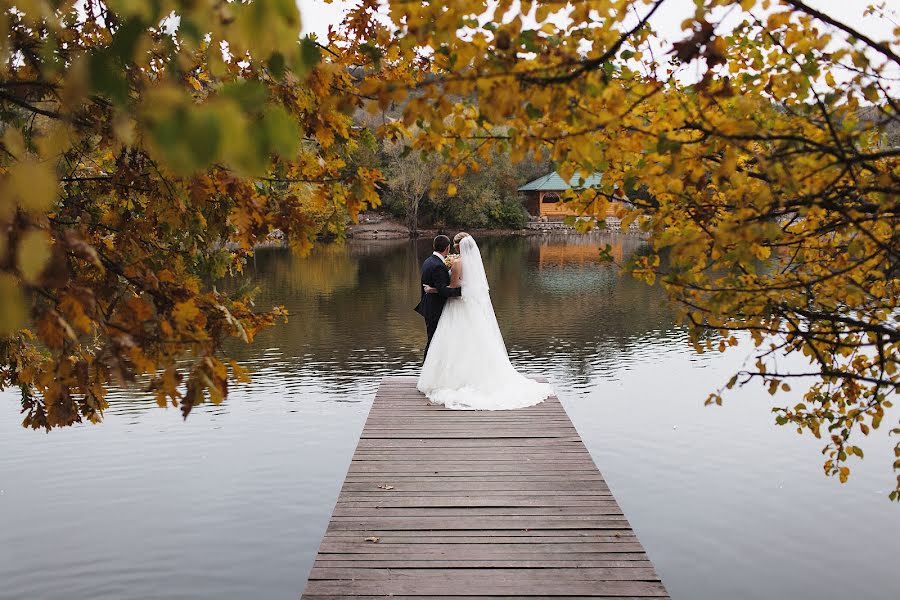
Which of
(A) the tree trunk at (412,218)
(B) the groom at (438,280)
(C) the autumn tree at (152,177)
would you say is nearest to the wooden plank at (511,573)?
(C) the autumn tree at (152,177)

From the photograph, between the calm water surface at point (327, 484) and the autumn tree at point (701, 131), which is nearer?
the autumn tree at point (701, 131)

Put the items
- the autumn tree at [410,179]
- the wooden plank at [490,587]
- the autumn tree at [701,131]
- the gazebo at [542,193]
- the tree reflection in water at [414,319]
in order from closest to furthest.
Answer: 1. the autumn tree at [701,131]
2. the wooden plank at [490,587]
3. the tree reflection in water at [414,319]
4. the autumn tree at [410,179]
5. the gazebo at [542,193]

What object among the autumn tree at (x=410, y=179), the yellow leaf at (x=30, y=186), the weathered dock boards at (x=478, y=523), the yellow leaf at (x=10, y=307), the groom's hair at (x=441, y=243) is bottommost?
the weathered dock boards at (x=478, y=523)

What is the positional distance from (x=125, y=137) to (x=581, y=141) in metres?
1.17

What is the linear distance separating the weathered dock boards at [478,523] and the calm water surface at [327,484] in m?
1.41

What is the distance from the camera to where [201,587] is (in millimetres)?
6832

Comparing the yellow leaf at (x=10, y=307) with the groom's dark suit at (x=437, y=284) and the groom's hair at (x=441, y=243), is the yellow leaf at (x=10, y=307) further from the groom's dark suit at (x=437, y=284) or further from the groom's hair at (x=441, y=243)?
the groom's hair at (x=441, y=243)

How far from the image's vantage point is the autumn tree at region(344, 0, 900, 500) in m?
2.17

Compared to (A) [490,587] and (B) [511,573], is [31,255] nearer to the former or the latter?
(A) [490,587]

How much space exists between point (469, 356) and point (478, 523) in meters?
4.10

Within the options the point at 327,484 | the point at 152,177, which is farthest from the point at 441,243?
the point at 152,177

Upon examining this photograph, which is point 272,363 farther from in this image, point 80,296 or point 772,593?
point 80,296

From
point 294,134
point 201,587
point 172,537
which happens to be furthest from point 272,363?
point 294,134

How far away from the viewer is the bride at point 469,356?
9.23m
